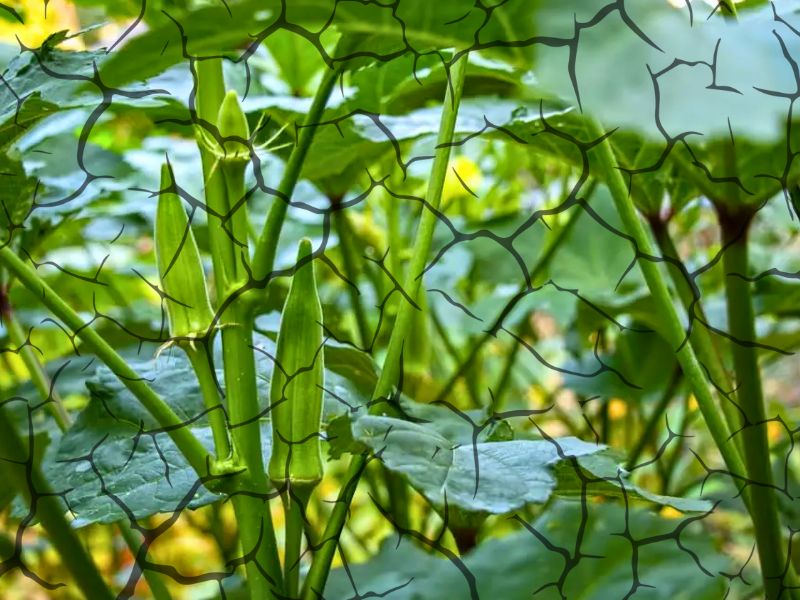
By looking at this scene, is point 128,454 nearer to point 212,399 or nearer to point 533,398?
point 212,399

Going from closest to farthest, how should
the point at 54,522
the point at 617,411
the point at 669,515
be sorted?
1. the point at 54,522
2. the point at 669,515
3. the point at 617,411

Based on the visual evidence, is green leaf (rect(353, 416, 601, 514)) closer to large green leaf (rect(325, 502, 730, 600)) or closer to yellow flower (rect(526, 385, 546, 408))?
large green leaf (rect(325, 502, 730, 600))

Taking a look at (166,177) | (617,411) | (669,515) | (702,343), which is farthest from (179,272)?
(617,411)

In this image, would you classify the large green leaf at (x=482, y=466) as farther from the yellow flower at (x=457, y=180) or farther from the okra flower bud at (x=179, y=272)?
the yellow flower at (x=457, y=180)

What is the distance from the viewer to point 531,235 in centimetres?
41

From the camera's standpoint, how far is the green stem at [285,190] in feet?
0.52

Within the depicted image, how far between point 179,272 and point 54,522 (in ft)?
0.18

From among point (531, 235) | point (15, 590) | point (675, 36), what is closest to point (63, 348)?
point (15, 590)

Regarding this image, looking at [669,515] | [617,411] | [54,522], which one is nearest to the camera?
[54,522]

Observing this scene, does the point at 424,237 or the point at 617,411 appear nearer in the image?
the point at 424,237

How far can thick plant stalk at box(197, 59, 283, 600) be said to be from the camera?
0.17 m

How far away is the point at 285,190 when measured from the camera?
161 mm

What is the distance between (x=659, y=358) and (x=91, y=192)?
24cm

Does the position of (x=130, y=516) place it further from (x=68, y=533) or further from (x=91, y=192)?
(x=91, y=192)
